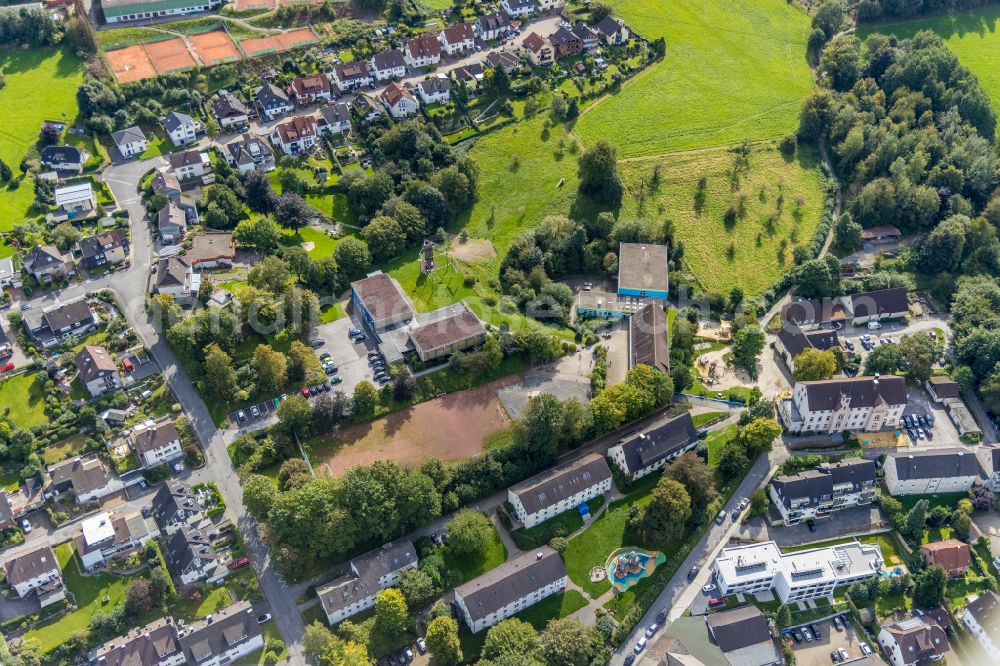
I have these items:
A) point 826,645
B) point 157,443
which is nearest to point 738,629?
point 826,645

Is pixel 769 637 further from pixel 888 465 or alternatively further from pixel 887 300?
pixel 887 300

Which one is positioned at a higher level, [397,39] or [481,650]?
[397,39]

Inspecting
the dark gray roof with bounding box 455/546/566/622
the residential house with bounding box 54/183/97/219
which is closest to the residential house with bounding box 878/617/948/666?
the dark gray roof with bounding box 455/546/566/622

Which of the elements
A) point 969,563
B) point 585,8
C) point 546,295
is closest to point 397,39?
point 585,8

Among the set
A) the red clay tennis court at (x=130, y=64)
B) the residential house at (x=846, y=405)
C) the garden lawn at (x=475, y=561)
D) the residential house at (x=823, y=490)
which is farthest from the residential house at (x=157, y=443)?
the red clay tennis court at (x=130, y=64)

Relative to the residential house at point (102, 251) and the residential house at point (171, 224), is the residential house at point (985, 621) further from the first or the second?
the residential house at point (102, 251)
